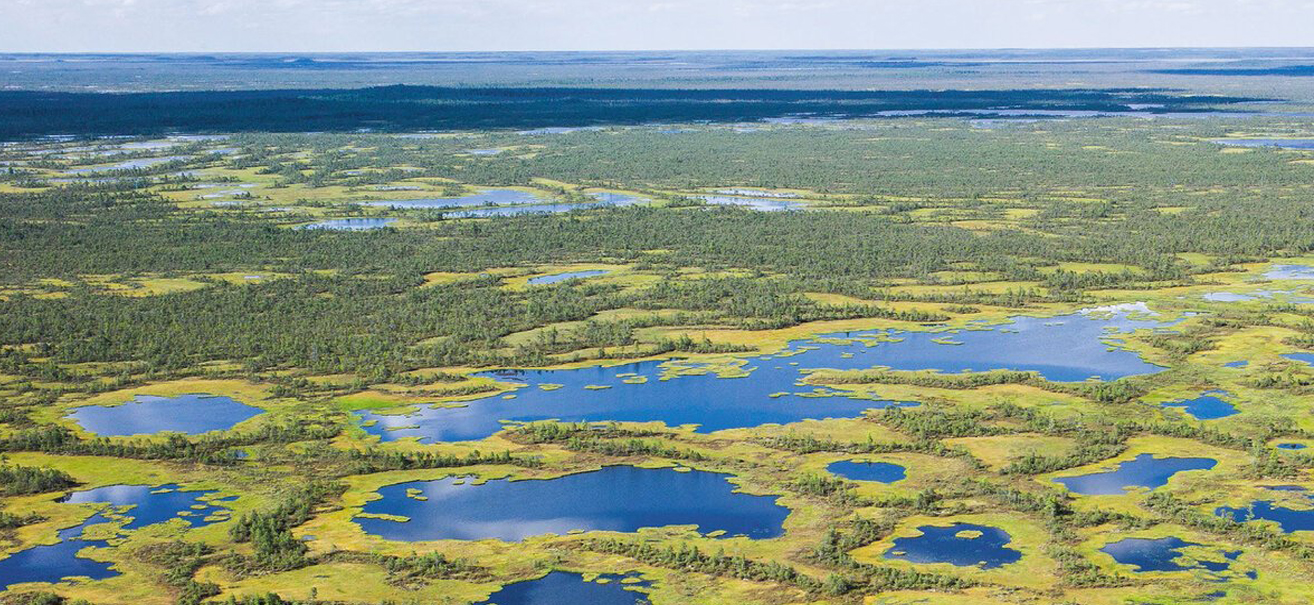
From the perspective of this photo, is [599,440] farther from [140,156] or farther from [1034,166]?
[140,156]

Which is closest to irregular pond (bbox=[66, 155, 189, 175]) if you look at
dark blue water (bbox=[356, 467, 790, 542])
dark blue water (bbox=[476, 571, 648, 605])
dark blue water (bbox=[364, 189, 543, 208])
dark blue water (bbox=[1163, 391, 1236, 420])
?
dark blue water (bbox=[364, 189, 543, 208])

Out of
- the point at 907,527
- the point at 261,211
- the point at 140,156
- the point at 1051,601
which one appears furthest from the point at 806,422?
the point at 140,156

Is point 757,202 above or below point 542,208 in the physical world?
above

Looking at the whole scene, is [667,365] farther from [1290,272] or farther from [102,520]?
[1290,272]

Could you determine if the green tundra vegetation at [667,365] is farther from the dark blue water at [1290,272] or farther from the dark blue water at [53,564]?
the dark blue water at [1290,272]

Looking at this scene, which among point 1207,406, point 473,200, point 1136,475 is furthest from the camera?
point 473,200

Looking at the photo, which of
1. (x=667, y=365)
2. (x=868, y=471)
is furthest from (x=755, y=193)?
(x=868, y=471)

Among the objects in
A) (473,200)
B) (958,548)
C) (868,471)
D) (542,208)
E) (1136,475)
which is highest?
(1136,475)
